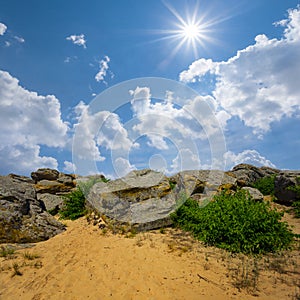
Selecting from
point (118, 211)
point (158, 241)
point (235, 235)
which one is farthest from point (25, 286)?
point (235, 235)

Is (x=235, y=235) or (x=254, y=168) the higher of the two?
(x=254, y=168)

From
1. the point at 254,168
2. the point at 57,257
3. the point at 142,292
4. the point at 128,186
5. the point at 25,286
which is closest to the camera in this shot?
the point at 142,292

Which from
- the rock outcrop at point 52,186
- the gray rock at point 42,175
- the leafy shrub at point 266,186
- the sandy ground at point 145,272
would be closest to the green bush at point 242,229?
the sandy ground at point 145,272

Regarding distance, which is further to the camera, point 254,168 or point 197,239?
point 254,168

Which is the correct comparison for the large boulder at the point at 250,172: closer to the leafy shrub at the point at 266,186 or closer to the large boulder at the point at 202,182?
the leafy shrub at the point at 266,186

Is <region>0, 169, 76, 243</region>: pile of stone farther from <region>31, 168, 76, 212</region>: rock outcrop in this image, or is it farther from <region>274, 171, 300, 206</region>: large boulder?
<region>274, 171, 300, 206</region>: large boulder

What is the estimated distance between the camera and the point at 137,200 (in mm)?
12781

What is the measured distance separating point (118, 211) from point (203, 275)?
6132 millimetres

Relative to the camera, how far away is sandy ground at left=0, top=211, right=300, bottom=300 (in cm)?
588

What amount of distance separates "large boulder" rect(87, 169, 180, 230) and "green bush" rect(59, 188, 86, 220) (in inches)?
34.3

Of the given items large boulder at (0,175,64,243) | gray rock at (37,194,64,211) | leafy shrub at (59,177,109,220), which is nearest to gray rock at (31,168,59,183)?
gray rock at (37,194,64,211)

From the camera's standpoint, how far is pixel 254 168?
2895 centimetres

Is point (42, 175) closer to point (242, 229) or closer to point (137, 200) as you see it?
point (137, 200)

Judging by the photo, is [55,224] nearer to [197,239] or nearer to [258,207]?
[197,239]
